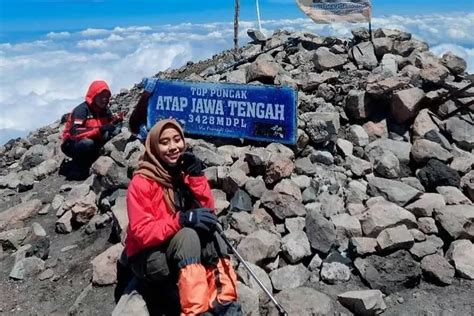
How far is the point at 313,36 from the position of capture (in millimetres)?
11367

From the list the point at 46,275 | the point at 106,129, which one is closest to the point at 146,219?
the point at 46,275

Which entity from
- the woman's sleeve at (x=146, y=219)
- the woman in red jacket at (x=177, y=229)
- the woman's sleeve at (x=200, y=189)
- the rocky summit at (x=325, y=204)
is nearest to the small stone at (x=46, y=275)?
the rocky summit at (x=325, y=204)

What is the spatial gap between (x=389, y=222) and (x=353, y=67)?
4175 mm

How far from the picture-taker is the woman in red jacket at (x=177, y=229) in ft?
14.5

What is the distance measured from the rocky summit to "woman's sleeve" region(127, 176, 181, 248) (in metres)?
0.91

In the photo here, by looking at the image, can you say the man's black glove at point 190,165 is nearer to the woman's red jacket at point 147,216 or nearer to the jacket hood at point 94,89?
the woman's red jacket at point 147,216

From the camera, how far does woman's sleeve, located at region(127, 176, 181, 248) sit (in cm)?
443

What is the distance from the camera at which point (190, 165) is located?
4809mm

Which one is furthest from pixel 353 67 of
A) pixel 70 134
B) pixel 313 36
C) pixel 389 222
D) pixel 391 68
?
pixel 70 134

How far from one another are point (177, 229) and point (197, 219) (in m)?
0.20

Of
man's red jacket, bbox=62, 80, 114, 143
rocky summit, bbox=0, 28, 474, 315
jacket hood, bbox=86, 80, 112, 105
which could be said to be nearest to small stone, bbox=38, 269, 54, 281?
rocky summit, bbox=0, 28, 474, 315

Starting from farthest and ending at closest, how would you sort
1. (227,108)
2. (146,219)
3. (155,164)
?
1. (227,108)
2. (155,164)
3. (146,219)

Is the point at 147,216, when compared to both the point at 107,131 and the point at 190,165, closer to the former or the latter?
the point at 190,165

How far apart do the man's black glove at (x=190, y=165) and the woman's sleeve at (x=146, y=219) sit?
1.22 ft
